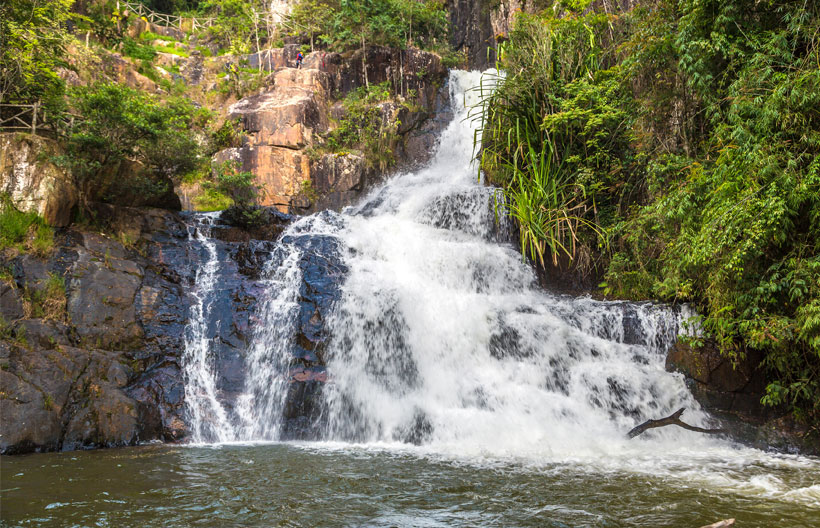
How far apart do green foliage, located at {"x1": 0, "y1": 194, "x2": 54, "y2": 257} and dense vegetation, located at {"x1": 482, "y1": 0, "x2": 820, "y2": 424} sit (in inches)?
334

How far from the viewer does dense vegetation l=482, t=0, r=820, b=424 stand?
5.51 metres

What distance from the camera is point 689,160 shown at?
24.8 ft

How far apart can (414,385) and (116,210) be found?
6.69 metres

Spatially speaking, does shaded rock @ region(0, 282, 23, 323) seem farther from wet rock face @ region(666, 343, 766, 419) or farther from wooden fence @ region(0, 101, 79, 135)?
wet rock face @ region(666, 343, 766, 419)

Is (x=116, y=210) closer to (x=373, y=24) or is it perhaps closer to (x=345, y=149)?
(x=345, y=149)

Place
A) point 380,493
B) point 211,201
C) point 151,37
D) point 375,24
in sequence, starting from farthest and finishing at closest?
point 151,37, point 375,24, point 211,201, point 380,493

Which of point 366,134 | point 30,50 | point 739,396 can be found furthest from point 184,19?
point 739,396

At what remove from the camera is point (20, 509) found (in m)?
3.76

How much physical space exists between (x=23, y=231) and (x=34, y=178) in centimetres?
102

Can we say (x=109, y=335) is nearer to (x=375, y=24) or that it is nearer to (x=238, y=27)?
(x=375, y=24)

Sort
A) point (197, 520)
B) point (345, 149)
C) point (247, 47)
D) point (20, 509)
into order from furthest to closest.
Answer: point (247, 47) < point (345, 149) < point (20, 509) < point (197, 520)

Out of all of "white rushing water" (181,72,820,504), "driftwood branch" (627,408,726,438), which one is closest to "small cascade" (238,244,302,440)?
"white rushing water" (181,72,820,504)

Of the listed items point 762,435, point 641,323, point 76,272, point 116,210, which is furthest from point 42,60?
point 762,435

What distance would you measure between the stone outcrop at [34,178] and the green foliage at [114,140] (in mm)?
324
